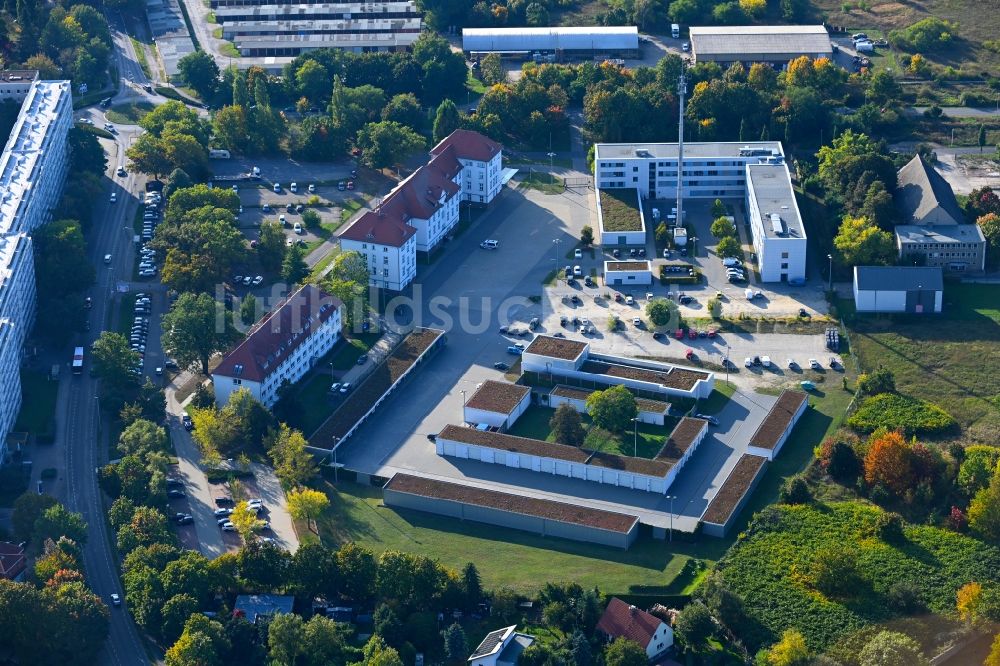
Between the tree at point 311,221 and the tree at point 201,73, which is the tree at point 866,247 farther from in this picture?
the tree at point 201,73

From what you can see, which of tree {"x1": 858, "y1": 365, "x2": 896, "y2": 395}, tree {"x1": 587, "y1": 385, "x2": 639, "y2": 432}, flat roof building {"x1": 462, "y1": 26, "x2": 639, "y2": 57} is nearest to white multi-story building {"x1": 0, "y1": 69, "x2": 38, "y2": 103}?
flat roof building {"x1": 462, "y1": 26, "x2": 639, "y2": 57}

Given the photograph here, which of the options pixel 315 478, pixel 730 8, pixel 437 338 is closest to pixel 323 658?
pixel 315 478

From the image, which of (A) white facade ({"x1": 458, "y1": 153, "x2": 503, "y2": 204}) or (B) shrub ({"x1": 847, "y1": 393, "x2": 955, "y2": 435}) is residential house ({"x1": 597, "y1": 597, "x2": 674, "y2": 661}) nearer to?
(B) shrub ({"x1": 847, "y1": 393, "x2": 955, "y2": 435})

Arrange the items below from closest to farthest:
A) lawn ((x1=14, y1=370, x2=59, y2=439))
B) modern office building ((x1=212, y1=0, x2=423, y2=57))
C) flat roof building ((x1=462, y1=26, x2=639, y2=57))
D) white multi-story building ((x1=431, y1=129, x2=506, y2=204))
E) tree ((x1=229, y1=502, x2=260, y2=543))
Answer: tree ((x1=229, y1=502, x2=260, y2=543)), lawn ((x1=14, y1=370, x2=59, y2=439)), white multi-story building ((x1=431, y1=129, x2=506, y2=204)), flat roof building ((x1=462, y1=26, x2=639, y2=57)), modern office building ((x1=212, y1=0, x2=423, y2=57))

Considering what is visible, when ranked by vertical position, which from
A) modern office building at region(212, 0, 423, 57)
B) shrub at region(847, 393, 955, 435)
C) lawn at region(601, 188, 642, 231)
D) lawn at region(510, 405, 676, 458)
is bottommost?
shrub at region(847, 393, 955, 435)

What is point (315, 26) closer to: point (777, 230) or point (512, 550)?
point (777, 230)

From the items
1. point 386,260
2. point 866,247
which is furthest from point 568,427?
point 866,247

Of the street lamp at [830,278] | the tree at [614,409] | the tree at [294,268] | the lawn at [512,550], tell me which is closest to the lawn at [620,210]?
the street lamp at [830,278]

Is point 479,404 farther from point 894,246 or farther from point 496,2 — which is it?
point 496,2
